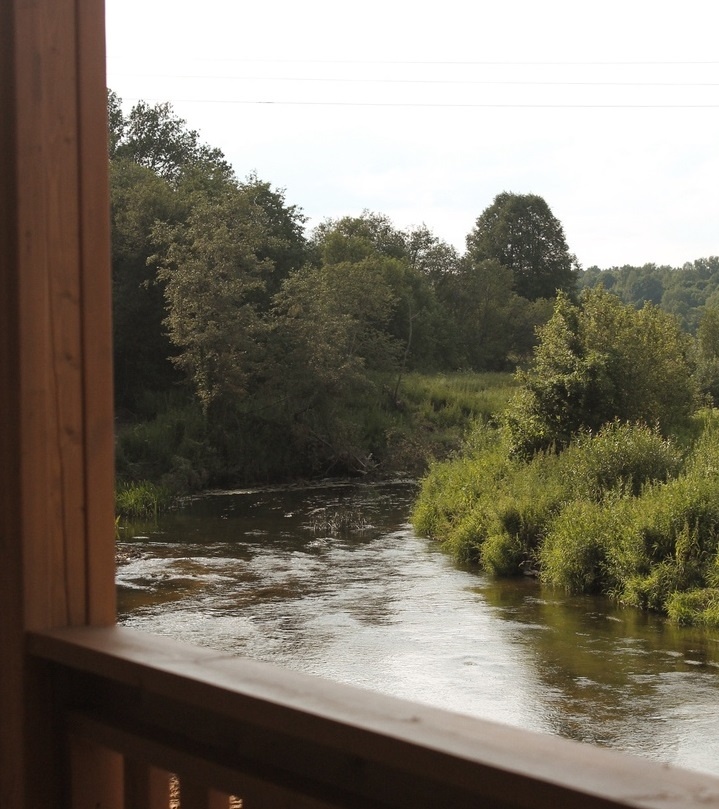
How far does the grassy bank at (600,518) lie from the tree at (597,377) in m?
1.04

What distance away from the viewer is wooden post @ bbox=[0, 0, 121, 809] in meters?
1.50

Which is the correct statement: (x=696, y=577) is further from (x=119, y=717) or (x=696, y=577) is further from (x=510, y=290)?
(x=510, y=290)

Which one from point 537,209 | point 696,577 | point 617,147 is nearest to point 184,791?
point 696,577

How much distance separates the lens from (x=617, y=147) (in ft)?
72.3

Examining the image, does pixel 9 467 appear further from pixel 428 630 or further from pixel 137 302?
pixel 137 302

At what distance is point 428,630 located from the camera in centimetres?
1173

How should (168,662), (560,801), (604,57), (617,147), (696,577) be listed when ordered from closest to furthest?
(560,801), (168,662), (604,57), (696,577), (617,147)

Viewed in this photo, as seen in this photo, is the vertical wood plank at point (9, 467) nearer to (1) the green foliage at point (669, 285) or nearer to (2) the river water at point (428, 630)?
(2) the river water at point (428, 630)

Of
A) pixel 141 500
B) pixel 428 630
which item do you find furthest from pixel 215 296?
pixel 428 630

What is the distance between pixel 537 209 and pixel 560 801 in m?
43.9

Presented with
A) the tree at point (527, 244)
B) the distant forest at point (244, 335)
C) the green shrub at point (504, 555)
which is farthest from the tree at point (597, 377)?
the tree at point (527, 244)

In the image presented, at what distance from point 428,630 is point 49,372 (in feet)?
34.8

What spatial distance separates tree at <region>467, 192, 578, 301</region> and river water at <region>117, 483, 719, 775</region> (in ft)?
84.4

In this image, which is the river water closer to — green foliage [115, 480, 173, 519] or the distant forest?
green foliage [115, 480, 173, 519]
